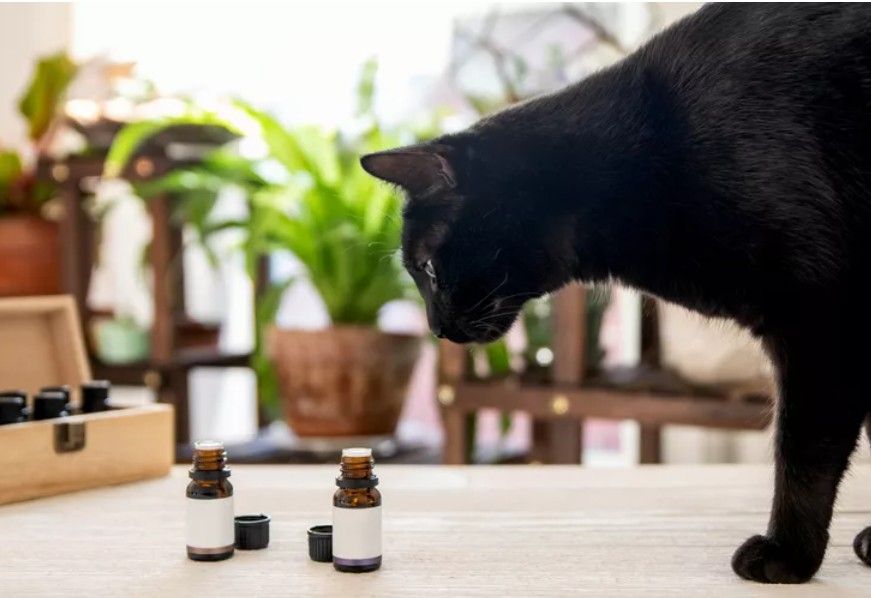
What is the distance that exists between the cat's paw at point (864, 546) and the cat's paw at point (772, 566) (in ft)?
0.22

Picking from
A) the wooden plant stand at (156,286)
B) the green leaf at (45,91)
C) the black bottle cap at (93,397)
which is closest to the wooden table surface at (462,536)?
the black bottle cap at (93,397)

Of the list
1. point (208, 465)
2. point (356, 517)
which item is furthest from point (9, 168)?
point (356, 517)

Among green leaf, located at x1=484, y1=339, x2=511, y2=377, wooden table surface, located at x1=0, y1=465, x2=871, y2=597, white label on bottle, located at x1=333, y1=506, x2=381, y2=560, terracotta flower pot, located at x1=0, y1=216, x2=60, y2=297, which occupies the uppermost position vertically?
terracotta flower pot, located at x1=0, y1=216, x2=60, y2=297

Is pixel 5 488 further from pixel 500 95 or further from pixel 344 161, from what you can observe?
pixel 500 95

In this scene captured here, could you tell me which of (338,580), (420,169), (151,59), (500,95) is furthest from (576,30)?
(338,580)

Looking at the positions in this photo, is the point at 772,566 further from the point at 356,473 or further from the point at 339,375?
the point at 339,375

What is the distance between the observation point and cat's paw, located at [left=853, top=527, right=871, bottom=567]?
2.75 ft

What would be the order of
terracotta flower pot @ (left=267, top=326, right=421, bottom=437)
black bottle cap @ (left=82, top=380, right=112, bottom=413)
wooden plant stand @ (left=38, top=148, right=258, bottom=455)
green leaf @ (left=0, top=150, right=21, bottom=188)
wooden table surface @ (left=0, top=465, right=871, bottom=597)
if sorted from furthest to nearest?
green leaf @ (left=0, top=150, right=21, bottom=188)
wooden plant stand @ (left=38, top=148, right=258, bottom=455)
terracotta flower pot @ (left=267, top=326, right=421, bottom=437)
black bottle cap @ (left=82, top=380, right=112, bottom=413)
wooden table surface @ (left=0, top=465, right=871, bottom=597)

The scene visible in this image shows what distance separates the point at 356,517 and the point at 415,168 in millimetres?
336

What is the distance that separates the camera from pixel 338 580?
78 centimetres

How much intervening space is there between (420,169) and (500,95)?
1232 mm

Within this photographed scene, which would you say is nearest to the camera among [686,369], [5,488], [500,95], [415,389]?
[5,488]

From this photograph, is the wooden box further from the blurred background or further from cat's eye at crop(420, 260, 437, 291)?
the blurred background

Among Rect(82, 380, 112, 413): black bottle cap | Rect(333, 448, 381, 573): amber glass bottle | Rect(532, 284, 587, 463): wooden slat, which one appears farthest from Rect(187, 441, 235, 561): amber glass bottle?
Rect(532, 284, 587, 463): wooden slat
